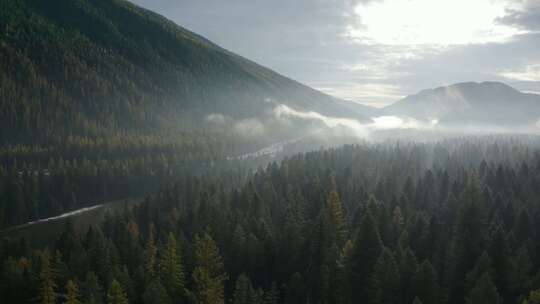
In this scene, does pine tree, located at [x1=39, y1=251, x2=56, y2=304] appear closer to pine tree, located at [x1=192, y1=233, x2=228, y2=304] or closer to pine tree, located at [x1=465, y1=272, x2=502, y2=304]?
pine tree, located at [x1=192, y1=233, x2=228, y2=304]

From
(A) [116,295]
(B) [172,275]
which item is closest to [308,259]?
(B) [172,275]

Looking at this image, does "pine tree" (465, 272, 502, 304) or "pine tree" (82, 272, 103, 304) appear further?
"pine tree" (82, 272, 103, 304)

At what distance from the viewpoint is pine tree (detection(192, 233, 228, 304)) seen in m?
55.2

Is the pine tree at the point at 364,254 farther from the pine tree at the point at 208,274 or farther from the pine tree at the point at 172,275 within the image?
the pine tree at the point at 172,275

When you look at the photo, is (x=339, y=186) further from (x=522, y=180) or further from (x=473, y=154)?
(x=473, y=154)

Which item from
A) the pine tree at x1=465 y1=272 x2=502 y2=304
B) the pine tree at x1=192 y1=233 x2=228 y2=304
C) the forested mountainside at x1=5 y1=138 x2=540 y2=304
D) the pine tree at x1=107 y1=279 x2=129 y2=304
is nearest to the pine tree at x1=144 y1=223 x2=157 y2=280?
the forested mountainside at x1=5 y1=138 x2=540 y2=304

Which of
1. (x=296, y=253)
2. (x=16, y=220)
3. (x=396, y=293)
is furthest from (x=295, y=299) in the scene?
(x=16, y=220)

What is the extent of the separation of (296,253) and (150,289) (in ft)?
82.5

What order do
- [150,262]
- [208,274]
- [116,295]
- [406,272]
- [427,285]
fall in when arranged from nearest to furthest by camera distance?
[116,295], [427,285], [406,272], [208,274], [150,262]

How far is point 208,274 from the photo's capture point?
57.7 m

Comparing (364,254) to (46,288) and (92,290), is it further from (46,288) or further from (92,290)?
(46,288)

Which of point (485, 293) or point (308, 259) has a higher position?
point (485, 293)

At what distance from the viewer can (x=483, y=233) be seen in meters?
67.9

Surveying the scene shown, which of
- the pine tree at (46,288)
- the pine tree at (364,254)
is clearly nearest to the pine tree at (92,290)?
the pine tree at (46,288)
